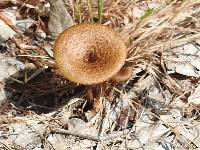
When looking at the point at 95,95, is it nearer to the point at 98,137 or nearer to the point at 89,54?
the point at 98,137

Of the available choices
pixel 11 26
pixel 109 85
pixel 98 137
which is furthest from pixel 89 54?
pixel 11 26

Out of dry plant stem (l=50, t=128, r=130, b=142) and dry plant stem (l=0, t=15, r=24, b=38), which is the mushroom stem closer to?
dry plant stem (l=50, t=128, r=130, b=142)

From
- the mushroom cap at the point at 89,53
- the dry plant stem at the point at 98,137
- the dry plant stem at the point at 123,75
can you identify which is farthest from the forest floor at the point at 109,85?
the mushroom cap at the point at 89,53

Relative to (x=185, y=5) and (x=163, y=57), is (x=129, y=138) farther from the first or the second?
(x=185, y=5)

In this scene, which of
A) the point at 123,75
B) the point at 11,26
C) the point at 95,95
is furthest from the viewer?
the point at 11,26

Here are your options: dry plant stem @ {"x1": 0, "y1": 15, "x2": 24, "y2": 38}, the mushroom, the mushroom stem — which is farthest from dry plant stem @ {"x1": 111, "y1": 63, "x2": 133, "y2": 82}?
dry plant stem @ {"x1": 0, "y1": 15, "x2": 24, "y2": 38}

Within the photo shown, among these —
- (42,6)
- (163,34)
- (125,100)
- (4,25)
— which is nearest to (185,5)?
(163,34)

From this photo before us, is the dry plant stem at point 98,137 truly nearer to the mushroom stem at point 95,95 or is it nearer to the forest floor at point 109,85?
the forest floor at point 109,85
